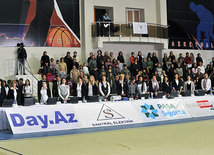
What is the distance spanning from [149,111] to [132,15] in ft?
45.6

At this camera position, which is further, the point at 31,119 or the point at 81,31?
the point at 81,31

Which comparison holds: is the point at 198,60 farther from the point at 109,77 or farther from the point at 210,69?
the point at 109,77

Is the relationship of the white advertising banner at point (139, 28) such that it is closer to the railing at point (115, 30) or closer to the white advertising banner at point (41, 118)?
the railing at point (115, 30)

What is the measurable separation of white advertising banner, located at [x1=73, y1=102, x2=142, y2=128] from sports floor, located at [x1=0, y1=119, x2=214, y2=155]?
3.62ft

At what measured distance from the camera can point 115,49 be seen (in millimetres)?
21609

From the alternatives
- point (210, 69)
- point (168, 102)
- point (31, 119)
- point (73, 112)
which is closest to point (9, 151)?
point (31, 119)

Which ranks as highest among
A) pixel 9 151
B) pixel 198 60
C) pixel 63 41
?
pixel 63 41

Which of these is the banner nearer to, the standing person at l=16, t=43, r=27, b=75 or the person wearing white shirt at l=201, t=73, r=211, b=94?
the person wearing white shirt at l=201, t=73, r=211, b=94

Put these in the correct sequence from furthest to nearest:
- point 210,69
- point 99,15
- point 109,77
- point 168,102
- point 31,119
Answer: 1. point 99,15
2. point 210,69
3. point 109,77
4. point 168,102
5. point 31,119

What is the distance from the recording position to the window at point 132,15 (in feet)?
74.4

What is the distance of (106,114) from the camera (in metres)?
9.85

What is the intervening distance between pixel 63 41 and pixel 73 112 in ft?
37.6

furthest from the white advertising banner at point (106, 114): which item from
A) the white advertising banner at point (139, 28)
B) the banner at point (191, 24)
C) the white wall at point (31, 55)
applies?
the banner at point (191, 24)

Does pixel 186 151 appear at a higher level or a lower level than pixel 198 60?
lower
